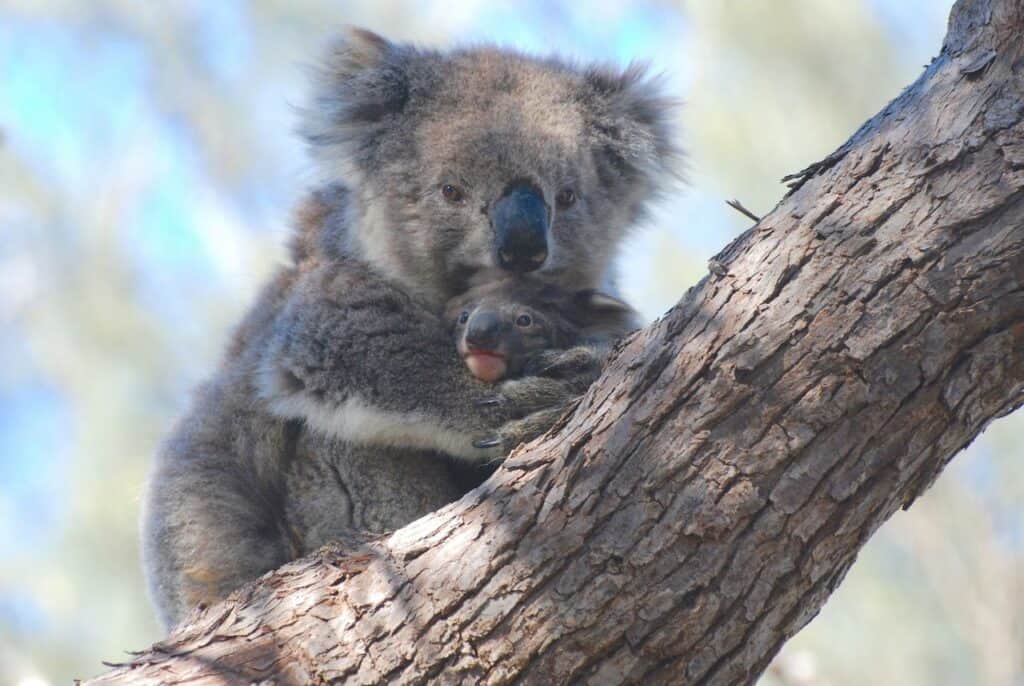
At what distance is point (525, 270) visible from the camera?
3729mm

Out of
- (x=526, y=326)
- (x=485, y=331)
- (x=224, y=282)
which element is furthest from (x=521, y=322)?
(x=224, y=282)

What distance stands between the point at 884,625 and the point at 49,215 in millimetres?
10487

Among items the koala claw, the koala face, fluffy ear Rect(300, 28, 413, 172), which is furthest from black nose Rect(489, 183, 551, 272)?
fluffy ear Rect(300, 28, 413, 172)

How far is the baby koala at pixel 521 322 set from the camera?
341 centimetres

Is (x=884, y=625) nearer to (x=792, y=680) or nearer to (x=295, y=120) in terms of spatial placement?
(x=792, y=680)

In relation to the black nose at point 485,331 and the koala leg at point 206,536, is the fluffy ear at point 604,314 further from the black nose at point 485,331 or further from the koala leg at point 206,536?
the koala leg at point 206,536

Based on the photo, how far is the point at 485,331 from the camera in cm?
339

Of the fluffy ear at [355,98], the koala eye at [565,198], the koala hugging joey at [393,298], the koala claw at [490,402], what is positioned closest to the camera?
the koala claw at [490,402]

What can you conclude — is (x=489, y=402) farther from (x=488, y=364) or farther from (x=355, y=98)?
(x=355, y=98)

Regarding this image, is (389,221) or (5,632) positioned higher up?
(5,632)

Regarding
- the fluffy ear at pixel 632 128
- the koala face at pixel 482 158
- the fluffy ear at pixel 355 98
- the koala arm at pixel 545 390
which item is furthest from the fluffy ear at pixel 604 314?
the fluffy ear at pixel 355 98

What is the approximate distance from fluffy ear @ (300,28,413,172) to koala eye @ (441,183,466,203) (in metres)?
0.36

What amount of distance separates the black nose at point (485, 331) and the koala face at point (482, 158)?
12.1 inches

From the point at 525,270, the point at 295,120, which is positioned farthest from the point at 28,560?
the point at 525,270
